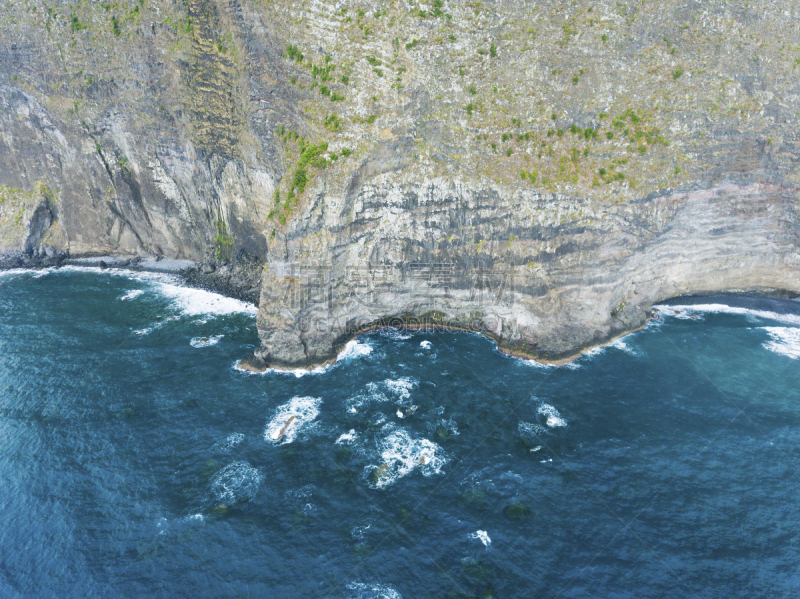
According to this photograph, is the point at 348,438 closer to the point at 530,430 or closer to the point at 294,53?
the point at 530,430

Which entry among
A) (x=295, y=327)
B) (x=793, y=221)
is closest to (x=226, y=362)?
(x=295, y=327)

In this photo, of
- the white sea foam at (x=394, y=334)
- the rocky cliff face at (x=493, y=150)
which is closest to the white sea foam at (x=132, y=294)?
the rocky cliff face at (x=493, y=150)

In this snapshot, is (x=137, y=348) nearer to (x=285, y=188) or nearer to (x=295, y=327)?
(x=295, y=327)

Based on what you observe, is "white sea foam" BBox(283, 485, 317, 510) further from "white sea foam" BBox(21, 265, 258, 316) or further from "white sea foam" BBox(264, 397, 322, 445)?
"white sea foam" BBox(21, 265, 258, 316)

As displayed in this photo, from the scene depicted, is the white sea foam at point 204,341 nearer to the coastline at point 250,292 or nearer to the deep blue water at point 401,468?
the deep blue water at point 401,468

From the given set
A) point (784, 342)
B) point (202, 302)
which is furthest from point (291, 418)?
point (784, 342)
